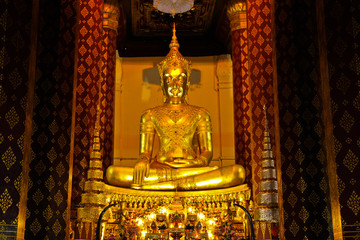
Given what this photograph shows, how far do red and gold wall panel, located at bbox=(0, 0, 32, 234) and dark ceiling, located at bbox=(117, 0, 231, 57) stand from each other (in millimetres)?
4318

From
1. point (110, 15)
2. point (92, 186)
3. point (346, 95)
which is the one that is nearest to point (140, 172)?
point (92, 186)

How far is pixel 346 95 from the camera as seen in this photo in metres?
4.18

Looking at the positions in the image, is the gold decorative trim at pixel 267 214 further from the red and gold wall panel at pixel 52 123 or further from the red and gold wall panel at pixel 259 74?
the red and gold wall panel at pixel 52 123

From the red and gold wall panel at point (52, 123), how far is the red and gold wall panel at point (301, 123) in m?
2.08

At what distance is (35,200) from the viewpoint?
473 centimetres

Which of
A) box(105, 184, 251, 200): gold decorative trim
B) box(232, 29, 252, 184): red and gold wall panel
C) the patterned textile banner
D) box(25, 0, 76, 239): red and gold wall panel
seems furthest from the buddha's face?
box(25, 0, 76, 239): red and gold wall panel

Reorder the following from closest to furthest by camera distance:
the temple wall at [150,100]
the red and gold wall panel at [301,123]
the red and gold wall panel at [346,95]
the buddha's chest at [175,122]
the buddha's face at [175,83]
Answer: the red and gold wall panel at [346,95]
the red and gold wall panel at [301,123]
the buddha's chest at [175,122]
the buddha's face at [175,83]
the temple wall at [150,100]

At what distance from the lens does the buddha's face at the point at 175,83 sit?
7477 mm

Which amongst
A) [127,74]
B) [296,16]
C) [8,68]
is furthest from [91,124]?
[127,74]

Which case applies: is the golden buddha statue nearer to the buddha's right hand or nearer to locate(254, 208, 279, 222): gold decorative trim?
the buddha's right hand

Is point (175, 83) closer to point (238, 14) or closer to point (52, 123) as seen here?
point (238, 14)

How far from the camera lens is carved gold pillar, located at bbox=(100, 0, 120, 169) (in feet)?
22.9

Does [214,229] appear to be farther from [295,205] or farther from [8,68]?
[8,68]

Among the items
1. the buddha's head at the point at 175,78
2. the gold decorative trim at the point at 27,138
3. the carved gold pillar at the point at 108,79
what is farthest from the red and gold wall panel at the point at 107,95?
the gold decorative trim at the point at 27,138
